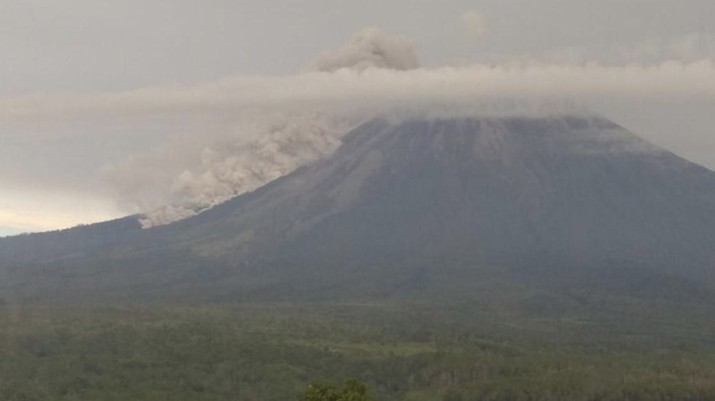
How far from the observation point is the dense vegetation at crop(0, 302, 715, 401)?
10294 cm

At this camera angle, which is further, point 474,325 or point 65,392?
point 474,325

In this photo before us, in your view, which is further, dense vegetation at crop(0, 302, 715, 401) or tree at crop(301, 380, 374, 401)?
dense vegetation at crop(0, 302, 715, 401)

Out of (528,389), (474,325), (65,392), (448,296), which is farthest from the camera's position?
(448,296)

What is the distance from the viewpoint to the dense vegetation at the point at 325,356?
338 feet

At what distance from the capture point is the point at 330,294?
192 m

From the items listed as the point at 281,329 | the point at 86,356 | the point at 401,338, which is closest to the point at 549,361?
the point at 401,338

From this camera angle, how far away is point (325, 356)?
119 m

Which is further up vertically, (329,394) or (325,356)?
(329,394)

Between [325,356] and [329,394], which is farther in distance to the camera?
[325,356]

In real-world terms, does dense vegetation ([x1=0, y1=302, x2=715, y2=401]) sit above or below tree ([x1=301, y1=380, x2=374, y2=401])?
below

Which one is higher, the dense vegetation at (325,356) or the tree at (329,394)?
the tree at (329,394)

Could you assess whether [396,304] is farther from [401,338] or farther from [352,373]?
[352,373]

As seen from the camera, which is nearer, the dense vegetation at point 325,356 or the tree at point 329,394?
the tree at point 329,394

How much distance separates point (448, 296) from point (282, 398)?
305 ft
